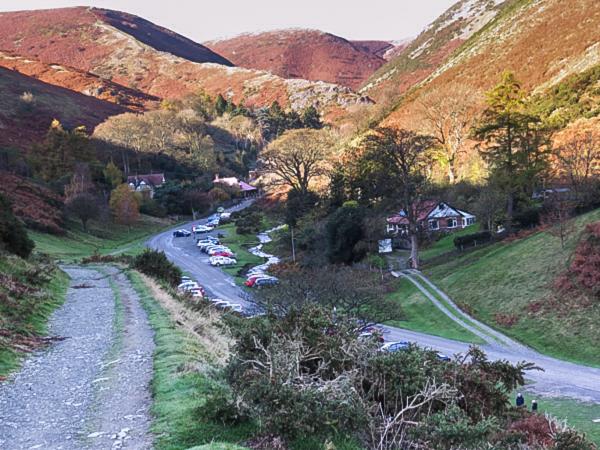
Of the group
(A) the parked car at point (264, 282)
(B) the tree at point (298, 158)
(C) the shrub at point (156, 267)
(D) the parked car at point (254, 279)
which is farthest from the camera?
(B) the tree at point (298, 158)

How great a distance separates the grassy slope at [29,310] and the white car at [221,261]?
24.0 metres

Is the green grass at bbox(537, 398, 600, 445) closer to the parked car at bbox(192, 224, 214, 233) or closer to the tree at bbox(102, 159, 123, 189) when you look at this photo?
the parked car at bbox(192, 224, 214, 233)

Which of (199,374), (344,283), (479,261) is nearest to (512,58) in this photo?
(479,261)

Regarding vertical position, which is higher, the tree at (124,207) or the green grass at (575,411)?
the tree at (124,207)

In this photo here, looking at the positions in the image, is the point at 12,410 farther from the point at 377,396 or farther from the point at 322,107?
the point at 322,107

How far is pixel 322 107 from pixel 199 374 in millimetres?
139413

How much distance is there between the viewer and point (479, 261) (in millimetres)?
34812

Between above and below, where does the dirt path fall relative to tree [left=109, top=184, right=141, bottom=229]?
below

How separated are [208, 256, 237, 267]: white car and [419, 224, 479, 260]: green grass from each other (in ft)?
53.8

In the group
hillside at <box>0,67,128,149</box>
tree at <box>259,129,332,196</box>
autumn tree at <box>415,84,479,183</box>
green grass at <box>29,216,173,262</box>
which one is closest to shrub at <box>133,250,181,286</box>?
green grass at <box>29,216,173,262</box>

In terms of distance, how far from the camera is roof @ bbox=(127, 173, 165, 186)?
265 ft

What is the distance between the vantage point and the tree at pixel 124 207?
5788 cm

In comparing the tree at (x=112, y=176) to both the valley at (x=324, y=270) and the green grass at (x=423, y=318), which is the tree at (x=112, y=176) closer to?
the valley at (x=324, y=270)

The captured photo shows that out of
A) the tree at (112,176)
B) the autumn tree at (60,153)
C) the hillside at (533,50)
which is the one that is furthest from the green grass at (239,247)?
the hillside at (533,50)
